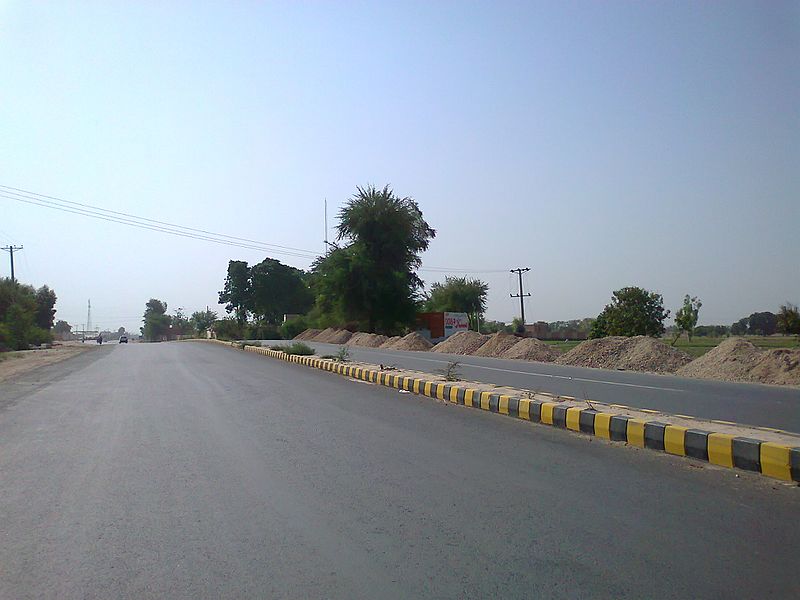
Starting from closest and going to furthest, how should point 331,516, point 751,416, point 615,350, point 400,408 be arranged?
1. point 331,516
2. point 751,416
3. point 400,408
4. point 615,350

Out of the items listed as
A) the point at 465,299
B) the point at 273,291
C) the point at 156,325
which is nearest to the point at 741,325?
the point at 465,299

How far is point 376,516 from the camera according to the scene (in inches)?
230

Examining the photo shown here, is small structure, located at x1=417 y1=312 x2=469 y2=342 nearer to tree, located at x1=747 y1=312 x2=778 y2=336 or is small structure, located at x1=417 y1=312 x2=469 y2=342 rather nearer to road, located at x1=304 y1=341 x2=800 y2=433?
tree, located at x1=747 y1=312 x2=778 y2=336

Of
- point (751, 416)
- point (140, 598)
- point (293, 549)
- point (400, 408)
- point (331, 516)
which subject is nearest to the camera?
point (140, 598)

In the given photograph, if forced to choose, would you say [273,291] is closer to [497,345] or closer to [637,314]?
[637,314]

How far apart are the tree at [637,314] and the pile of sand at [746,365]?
32.0 m

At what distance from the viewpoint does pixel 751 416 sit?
11.2 meters

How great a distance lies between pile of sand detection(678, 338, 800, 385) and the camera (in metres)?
18.0

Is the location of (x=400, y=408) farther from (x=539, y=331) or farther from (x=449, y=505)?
(x=539, y=331)

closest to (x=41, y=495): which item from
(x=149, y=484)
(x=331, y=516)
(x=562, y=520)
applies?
(x=149, y=484)

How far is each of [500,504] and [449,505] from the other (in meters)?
0.46

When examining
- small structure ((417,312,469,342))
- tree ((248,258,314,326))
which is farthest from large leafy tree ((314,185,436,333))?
tree ((248,258,314,326))

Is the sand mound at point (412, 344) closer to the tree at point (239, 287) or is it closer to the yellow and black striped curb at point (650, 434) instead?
the yellow and black striped curb at point (650, 434)

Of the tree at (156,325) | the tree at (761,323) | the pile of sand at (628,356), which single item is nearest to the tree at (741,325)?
the tree at (761,323)
